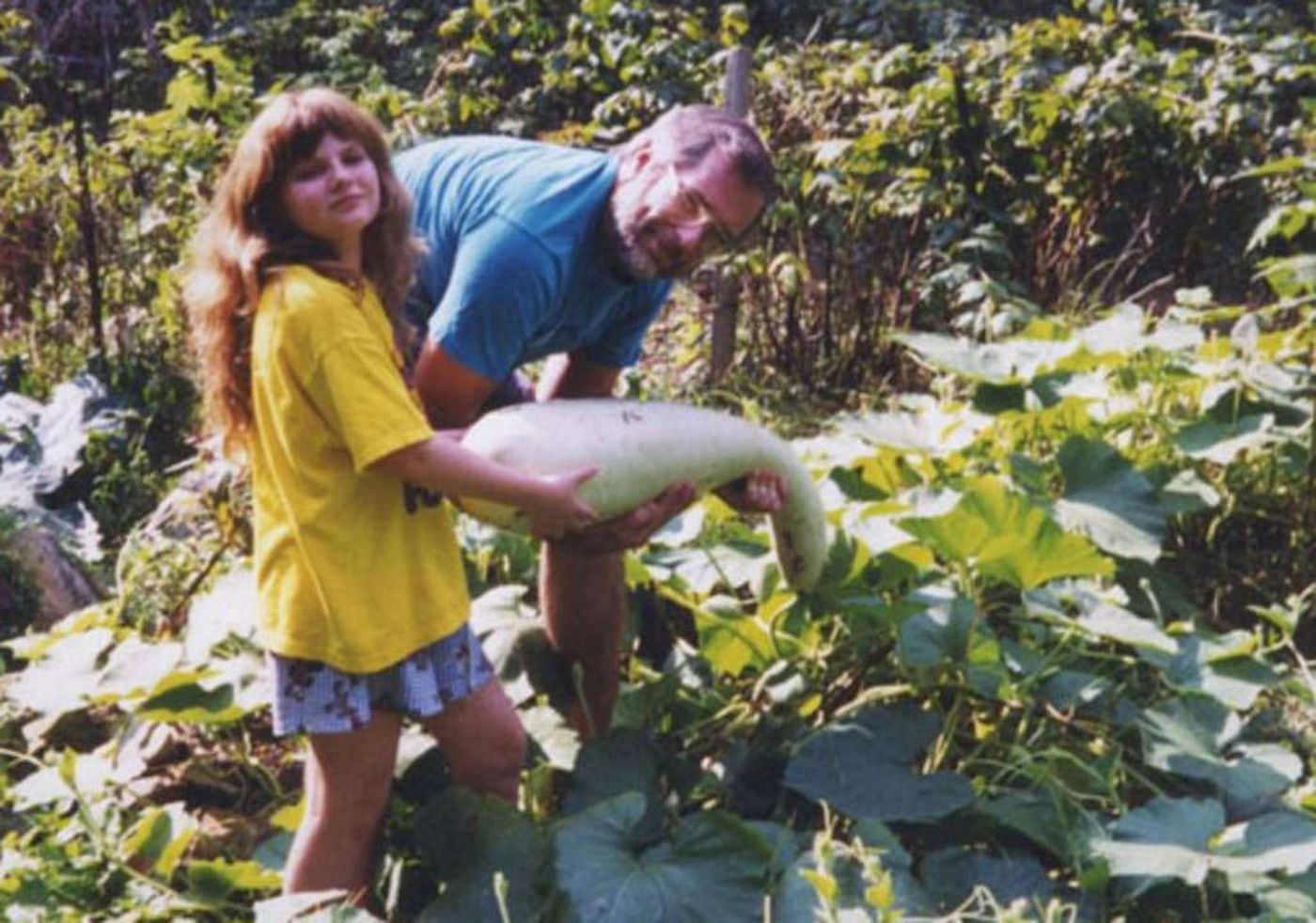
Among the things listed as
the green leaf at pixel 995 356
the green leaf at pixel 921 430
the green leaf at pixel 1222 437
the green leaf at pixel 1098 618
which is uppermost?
the green leaf at pixel 995 356

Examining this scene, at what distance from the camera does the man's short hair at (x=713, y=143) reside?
1940mm

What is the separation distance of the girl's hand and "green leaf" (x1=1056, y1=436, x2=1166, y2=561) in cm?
92

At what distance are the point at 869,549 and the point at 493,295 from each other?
0.78m

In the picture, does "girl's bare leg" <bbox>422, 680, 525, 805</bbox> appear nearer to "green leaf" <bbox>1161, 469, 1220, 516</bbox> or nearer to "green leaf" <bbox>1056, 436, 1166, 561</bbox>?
"green leaf" <bbox>1056, 436, 1166, 561</bbox>

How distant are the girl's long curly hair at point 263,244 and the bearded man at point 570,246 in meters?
0.10

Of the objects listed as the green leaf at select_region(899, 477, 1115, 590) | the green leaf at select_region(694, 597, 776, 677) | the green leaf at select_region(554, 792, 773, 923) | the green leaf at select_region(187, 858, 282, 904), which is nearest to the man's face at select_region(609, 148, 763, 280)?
the green leaf at select_region(899, 477, 1115, 590)

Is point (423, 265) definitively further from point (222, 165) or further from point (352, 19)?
point (352, 19)

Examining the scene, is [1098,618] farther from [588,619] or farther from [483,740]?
[483,740]

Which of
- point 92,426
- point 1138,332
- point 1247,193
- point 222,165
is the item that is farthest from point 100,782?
point 1247,193

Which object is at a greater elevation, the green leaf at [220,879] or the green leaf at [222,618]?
the green leaf at [222,618]

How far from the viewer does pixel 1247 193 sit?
4.66 metres

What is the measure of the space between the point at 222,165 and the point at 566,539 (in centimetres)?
305

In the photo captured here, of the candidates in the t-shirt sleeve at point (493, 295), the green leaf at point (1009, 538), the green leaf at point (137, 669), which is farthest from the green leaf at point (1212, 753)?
the green leaf at point (137, 669)

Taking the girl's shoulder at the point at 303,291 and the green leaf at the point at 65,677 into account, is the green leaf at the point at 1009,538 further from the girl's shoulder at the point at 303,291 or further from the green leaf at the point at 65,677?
the green leaf at the point at 65,677
